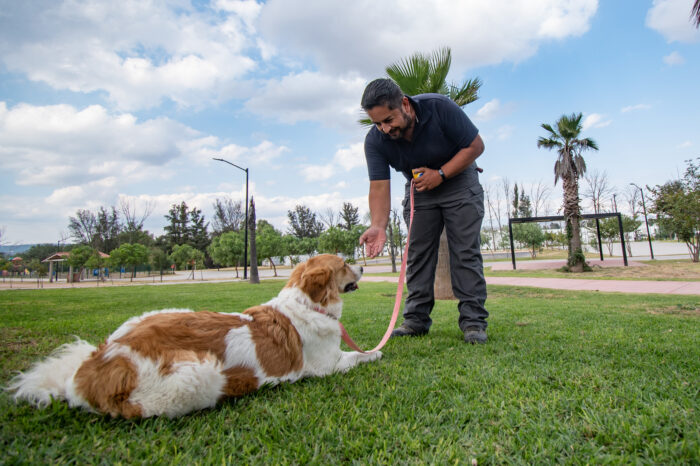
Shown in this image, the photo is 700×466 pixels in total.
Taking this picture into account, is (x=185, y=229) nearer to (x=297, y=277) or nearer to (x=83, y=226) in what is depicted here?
(x=83, y=226)

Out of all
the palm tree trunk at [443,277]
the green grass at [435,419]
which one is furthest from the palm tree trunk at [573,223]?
the green grass at [435,419]

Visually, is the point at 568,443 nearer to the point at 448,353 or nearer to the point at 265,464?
the point at 265,464

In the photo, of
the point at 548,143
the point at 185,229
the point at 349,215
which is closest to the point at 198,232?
the point at 185,229

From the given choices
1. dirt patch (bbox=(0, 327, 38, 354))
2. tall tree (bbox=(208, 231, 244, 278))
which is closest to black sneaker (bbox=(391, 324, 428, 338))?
dirt patch (bbox=(0, 327, 38, 354))

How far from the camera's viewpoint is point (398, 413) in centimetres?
196

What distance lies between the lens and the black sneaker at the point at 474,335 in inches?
137

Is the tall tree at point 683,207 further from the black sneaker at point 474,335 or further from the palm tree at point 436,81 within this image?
the black sneaker at point 474,335

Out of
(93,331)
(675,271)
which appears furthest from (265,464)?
(675,271)

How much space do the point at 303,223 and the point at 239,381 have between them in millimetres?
78128

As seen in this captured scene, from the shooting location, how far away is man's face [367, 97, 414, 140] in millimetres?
3080

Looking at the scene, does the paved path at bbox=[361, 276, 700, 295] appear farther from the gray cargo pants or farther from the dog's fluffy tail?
the dog's fluffy tail

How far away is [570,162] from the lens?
19391 mm

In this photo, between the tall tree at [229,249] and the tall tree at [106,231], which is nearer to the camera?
the tall tree at [229,249]

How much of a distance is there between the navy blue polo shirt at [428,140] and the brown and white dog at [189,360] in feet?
5.57
